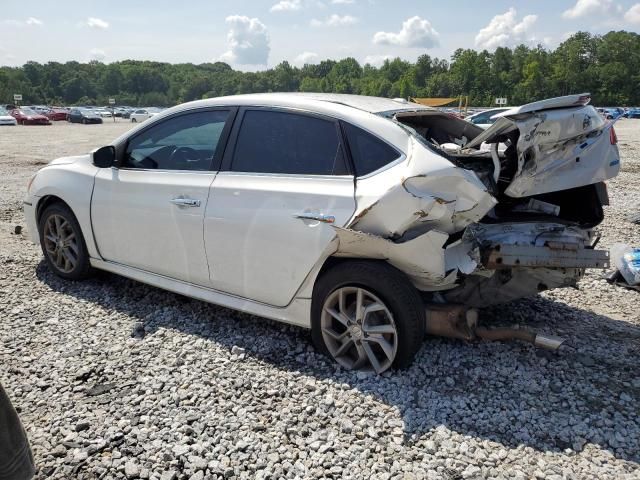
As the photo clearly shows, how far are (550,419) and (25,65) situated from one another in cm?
16921

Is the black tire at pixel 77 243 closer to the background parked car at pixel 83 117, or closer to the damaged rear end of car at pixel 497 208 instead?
the damaged rear end of car at pixel 497 208

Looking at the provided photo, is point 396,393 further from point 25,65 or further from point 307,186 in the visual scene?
point 25,65

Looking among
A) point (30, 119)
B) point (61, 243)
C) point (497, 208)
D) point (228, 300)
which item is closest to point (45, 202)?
point (61, 243)

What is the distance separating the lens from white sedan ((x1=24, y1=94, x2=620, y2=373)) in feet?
10.3

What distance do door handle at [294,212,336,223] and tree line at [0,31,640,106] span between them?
11150 centimetres

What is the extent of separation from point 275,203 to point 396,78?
151 m

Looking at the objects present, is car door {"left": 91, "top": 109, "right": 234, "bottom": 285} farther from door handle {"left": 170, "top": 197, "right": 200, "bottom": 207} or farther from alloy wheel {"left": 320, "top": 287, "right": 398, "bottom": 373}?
alloy wheel {"left": 320, "top": 287, "right": 398, "bottom": 373}

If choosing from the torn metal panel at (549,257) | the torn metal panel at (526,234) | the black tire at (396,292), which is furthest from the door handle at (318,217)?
the torn metal panel at (549,257)

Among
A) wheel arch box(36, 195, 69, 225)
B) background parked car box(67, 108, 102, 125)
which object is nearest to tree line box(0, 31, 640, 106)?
background parked car box(67, 108, 102, 125)

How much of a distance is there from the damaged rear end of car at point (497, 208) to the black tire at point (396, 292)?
75mm

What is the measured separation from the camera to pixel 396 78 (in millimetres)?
145500

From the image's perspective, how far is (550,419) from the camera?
2936 millimetres

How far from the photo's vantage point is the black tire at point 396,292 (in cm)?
315

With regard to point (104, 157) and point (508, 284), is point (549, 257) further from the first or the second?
point (104, 157)
